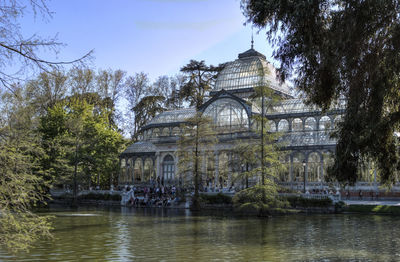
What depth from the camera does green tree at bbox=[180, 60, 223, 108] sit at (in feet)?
213

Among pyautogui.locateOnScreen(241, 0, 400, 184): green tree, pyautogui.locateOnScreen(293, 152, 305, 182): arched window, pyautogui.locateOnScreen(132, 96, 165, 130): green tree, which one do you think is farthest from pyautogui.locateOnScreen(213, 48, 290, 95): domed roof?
pyautogui.locateOnScreen(241, 0, 400, 184): green tree

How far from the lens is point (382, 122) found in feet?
44.8

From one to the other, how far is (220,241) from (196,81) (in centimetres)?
4892

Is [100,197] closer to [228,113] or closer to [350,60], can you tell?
[228,113]

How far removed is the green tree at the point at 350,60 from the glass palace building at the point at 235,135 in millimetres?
23142

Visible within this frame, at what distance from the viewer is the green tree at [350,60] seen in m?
13.1

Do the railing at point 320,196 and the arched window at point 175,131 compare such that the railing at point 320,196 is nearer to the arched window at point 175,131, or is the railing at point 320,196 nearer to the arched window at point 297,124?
the arched window at point 297,124

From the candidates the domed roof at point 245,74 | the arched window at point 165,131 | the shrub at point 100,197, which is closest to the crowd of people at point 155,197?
the shrub at point 100,197

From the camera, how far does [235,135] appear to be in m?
48.1

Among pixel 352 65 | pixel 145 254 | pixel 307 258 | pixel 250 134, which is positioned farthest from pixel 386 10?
pixel 250 134

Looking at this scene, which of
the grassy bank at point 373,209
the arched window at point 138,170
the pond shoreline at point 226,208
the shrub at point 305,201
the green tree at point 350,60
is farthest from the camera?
the arched window at point 138,170

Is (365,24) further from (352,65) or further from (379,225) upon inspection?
(379,225)

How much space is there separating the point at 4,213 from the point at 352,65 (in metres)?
10.4

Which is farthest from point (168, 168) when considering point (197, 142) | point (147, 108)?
point (197, 142)
